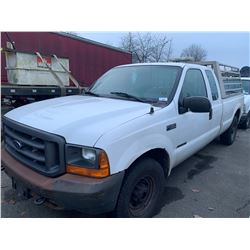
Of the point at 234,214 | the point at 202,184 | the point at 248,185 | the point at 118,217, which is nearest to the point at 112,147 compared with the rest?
Answer: the point at 118,217

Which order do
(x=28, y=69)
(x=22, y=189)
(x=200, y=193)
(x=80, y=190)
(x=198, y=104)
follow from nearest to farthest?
(x=80, y=190) → (x=22, y=189) → (x=198, y=104) → (x=200, y=193) → (x=28, y=69)

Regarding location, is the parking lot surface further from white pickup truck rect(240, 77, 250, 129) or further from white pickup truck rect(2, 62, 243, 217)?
white pickup truck rect(240, 77, 250, 129)

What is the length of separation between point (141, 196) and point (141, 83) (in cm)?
159

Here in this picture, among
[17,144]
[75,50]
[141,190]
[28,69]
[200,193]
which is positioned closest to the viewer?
[17,144]

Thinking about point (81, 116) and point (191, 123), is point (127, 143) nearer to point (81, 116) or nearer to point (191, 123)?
point (81, 116)

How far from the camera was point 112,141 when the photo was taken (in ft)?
7.22

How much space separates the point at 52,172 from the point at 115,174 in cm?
58

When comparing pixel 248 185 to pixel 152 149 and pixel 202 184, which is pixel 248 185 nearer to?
pixel 202 184

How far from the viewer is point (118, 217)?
250cm

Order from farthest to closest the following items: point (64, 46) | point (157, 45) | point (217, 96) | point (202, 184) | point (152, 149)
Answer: point (157, 45) < point (64, 46) < point (217, 96) < point (202, 184) < point (152, 149)

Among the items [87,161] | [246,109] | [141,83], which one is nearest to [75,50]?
[246,109]

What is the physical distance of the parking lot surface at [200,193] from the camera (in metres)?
3.08

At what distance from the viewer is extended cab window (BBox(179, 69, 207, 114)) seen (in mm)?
3393

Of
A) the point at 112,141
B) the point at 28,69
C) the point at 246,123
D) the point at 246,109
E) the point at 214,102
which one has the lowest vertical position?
the point at 246,123
